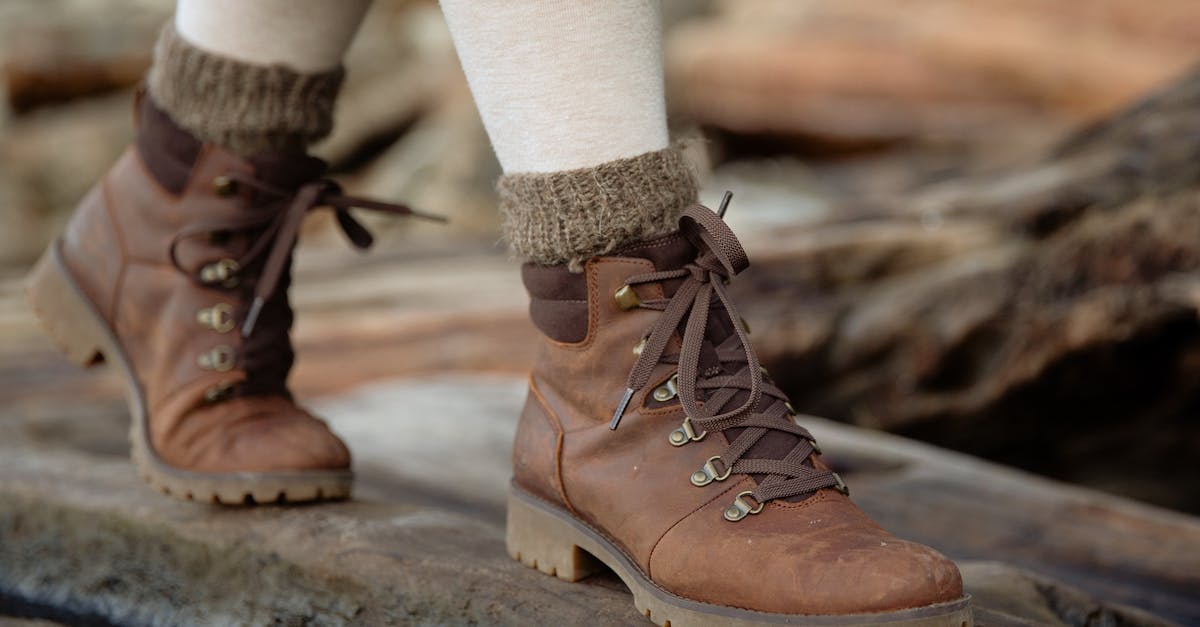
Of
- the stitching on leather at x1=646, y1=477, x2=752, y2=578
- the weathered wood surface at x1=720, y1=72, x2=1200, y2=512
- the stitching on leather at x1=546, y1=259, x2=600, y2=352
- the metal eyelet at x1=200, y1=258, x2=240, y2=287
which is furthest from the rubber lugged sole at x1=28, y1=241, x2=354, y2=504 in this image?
the weathered wood surface at x1=720, y1=72, x2=1200, y2=512

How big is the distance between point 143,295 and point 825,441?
1339 mm

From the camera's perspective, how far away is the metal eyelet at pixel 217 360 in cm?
174

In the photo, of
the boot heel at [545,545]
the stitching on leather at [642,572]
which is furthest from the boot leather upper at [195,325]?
the stitching on leather at [642,572]

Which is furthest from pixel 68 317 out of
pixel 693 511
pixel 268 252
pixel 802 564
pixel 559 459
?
pixel 802 564

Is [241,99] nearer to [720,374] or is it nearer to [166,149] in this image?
[166,149]

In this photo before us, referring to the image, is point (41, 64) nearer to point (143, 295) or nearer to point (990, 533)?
point (143, 295)

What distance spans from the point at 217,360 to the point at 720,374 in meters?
0.82

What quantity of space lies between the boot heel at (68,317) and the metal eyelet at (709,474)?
1100 mm

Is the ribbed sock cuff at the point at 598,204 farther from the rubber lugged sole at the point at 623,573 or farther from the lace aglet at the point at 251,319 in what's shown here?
the lace aglet at the point at 251,319

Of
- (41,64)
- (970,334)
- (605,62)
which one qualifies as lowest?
(41,64)

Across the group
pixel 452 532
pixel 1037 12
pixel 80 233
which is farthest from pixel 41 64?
pixel 452 532

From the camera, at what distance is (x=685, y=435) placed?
1.37 m

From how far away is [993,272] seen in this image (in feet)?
9.20

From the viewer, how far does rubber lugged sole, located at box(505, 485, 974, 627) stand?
3.84 feet
